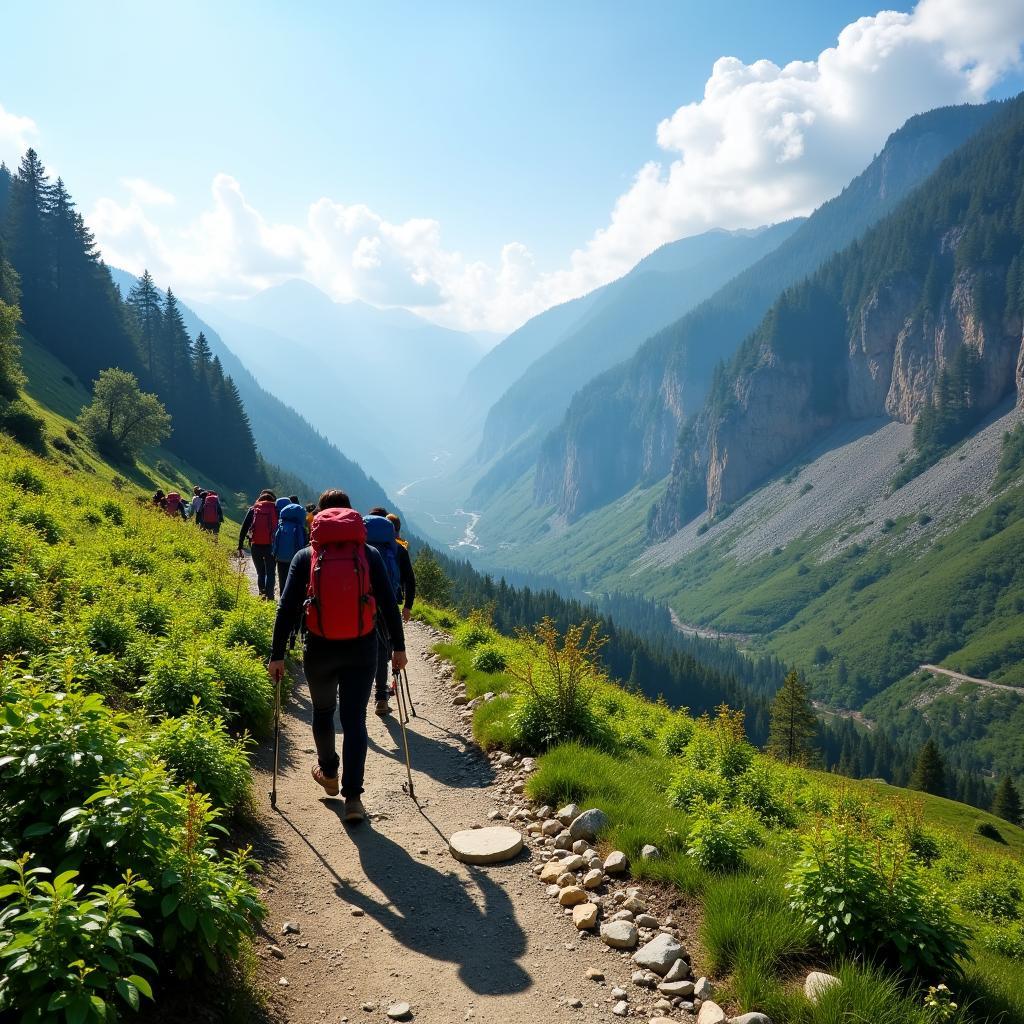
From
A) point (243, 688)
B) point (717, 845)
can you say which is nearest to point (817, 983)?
point (717, 845)

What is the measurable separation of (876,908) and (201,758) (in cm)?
642

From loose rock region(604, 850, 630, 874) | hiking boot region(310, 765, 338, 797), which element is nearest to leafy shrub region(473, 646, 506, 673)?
hiking boot region(310, 765, 338, 797)

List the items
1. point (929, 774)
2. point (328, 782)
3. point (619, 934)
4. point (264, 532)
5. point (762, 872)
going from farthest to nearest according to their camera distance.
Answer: point (929, 774) < point (264, 532) < point (328, 782) < point (762, 872) < point (619, 934)

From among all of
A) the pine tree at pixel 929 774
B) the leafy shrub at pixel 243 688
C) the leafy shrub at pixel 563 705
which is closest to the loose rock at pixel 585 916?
the leafy shrub at pixel 563 705

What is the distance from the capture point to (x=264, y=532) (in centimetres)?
1870

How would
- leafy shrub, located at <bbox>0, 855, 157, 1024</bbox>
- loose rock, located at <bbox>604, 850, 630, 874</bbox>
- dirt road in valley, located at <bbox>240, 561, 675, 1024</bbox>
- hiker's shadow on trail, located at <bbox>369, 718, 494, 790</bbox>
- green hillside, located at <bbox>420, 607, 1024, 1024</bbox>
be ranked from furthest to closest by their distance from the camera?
1. hiker's shadow on trail, located at <bbox>369, 718, 494, 790</bbox>
2. loose rock, located at <bbox>604, 850, 630, 874</bbox>
3. dirt road in valley, located at <bbox>240, 561, 675, 1024</bbox>
4. green hillside, located at <bbox>420, 607, 1024, 1024</bbox>
5. leafy shrub, located at <bbox>0, 855, 157, 1024</bbox>

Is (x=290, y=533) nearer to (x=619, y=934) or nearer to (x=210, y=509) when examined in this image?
(x=619, y=934)

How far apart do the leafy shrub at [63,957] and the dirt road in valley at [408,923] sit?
6.65 ft

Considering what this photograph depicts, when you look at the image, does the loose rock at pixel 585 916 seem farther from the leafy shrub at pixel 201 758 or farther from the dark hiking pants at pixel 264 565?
the dark hiking pants at pixel 264 565

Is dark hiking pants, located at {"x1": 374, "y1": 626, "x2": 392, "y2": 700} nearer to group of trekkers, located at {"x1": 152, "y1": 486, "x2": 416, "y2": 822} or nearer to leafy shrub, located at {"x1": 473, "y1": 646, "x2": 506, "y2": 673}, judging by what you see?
leafy shrub, located at {"x1": 473, "y1": 646, "x2": 506, "y2": 673}

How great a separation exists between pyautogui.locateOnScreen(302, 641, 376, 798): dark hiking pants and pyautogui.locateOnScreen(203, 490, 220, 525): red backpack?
21833 millimetres

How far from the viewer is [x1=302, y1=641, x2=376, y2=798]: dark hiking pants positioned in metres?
7.54

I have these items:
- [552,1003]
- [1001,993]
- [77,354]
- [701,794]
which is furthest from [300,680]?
[77,354]

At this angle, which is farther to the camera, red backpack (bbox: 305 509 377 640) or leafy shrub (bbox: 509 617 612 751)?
leafy shrub (bbox: 509 617 612 751)
